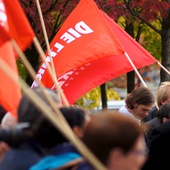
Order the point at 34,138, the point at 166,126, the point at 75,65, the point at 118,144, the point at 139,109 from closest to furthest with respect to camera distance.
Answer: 1. the point at 118,144
2. the point at 34,138
3. the point at 166,126
4. the point at 139,109
5. the point at 75,65

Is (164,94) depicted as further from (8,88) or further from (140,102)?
(8,88)

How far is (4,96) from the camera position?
539cm

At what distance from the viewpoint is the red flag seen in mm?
8703

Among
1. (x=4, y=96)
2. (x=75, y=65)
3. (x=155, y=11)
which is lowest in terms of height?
(x=155, y=11)

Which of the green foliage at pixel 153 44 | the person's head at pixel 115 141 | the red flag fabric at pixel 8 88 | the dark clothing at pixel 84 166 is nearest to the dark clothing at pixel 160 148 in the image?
the red flag fabric at pixel 8 88

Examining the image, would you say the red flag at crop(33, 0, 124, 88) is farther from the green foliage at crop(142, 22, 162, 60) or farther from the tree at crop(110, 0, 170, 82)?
the green foliage at crop(142, 22, 162, 60)

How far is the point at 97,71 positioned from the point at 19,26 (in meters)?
4.21

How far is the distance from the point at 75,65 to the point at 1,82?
10.7 ft

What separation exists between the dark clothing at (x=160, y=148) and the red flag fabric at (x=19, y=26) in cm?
180

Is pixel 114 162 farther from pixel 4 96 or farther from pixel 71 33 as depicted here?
pixel 71 33

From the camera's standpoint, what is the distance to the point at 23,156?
418 centimetres

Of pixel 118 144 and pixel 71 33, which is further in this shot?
pixel 71 33

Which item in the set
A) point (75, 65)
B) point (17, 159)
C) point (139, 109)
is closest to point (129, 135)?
point (17, 159)

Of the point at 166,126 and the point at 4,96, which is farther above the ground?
the point at 4,96
